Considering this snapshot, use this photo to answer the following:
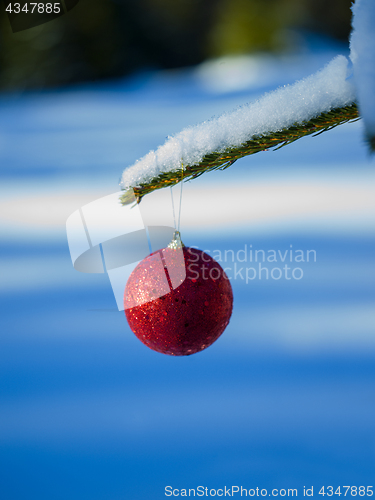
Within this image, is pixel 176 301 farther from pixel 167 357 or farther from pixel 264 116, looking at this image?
pixel 167 357

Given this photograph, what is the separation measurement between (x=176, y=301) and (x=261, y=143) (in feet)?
0.59

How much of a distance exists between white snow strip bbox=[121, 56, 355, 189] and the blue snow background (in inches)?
23.6

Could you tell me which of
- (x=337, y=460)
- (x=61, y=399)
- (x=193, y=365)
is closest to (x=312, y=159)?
(x=193, y=365)

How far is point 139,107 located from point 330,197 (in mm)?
591

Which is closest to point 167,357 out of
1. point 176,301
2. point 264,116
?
point 176,301

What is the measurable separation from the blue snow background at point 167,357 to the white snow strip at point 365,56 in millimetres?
722

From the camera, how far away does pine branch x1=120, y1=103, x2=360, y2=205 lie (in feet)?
1.09

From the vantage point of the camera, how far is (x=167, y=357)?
1091 millimetres

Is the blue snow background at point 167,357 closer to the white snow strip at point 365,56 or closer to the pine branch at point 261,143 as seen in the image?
the pine branch at point 261,143

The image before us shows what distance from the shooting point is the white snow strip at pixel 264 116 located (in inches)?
12.6

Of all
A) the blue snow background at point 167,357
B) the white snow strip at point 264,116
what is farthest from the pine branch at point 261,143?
the blue snow background at point 167,357

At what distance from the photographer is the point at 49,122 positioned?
103 centimetres

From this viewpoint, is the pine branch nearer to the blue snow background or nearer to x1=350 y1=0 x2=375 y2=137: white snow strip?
x1=350 y1=0 x2=375 y2=137: white snow strip

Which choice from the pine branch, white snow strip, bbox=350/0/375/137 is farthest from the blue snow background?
white snow strip, bbox=350/0/375/137
